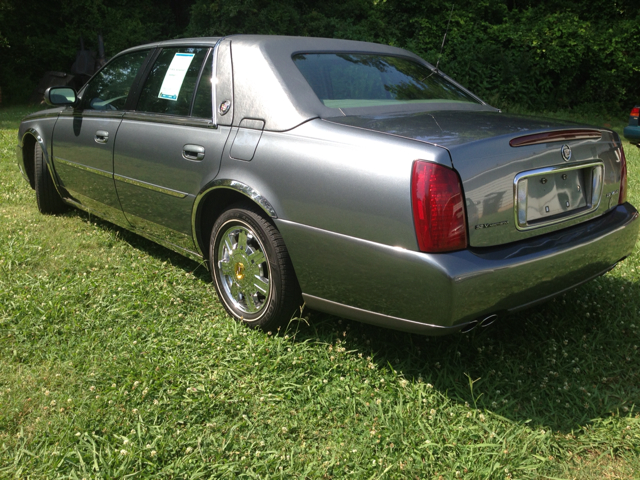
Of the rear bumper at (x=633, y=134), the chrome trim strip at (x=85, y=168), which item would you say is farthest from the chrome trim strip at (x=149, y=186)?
the rear bumper at (x=633, y=134)

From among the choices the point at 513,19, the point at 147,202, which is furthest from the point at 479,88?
the point at 147,202

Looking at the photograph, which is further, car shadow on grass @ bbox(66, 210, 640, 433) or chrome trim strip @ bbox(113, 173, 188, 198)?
chrome trim strip @ bbox(113, 173, 188, 198)

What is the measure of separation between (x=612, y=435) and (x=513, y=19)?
15394 millimetres

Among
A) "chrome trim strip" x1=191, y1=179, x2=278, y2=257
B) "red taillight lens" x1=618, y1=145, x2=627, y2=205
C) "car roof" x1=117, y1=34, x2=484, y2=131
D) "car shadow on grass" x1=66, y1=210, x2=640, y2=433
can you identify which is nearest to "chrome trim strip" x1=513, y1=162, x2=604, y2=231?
"red taillight lens" x1=618, y1=145, x2=627, y2=205

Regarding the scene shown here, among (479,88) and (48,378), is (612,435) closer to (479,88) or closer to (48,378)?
(48,378)

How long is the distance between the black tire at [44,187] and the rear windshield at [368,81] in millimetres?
2824

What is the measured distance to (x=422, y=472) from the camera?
6.82 ft

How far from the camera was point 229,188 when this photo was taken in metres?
2.83

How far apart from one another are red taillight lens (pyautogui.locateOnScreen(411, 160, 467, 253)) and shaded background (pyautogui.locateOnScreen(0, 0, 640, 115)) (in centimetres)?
1254

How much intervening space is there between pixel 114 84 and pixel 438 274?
9.67 ft

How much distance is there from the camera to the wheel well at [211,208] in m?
2.95

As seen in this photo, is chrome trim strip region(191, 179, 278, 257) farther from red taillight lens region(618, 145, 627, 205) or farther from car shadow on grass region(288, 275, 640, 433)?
red taillight lens region(618, 145, 627, 205)

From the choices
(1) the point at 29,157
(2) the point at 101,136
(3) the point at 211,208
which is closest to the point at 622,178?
(3) the point at 211,208

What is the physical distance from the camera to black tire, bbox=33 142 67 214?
4746 mm
